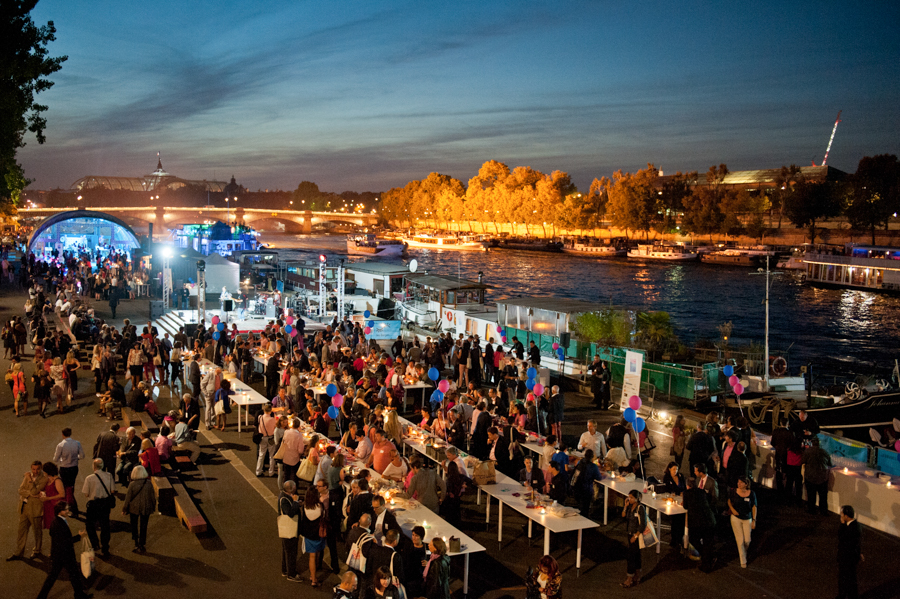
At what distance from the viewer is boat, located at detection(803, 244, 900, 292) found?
61344 millimetres

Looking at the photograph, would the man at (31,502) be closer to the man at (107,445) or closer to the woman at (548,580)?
the man at (107,445)

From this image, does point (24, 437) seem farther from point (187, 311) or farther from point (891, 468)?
point (891, 468)

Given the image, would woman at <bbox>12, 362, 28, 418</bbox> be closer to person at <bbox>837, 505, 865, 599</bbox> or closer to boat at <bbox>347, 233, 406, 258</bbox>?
person at <bbox>837, 505, 865, 599</bbox>

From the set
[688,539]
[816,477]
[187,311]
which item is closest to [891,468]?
[816,477]

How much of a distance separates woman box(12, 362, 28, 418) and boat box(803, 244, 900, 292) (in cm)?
6628

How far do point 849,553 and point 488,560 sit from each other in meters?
4.00

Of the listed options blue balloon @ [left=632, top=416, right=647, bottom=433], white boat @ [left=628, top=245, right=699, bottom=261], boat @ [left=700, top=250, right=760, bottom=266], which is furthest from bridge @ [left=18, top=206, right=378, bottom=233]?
blue balloon @ [left=632, top=416, right=647, bottom=433]

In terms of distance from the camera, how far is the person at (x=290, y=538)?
25.2 feet

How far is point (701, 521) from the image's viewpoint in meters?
8.30

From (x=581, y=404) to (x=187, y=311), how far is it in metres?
16.1

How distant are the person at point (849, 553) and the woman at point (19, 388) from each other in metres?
14.5

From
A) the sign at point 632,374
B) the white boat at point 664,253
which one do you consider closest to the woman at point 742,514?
the sign at point 632,374

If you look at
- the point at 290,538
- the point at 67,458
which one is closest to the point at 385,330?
the point at 67,458

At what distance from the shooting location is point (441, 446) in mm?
11164
